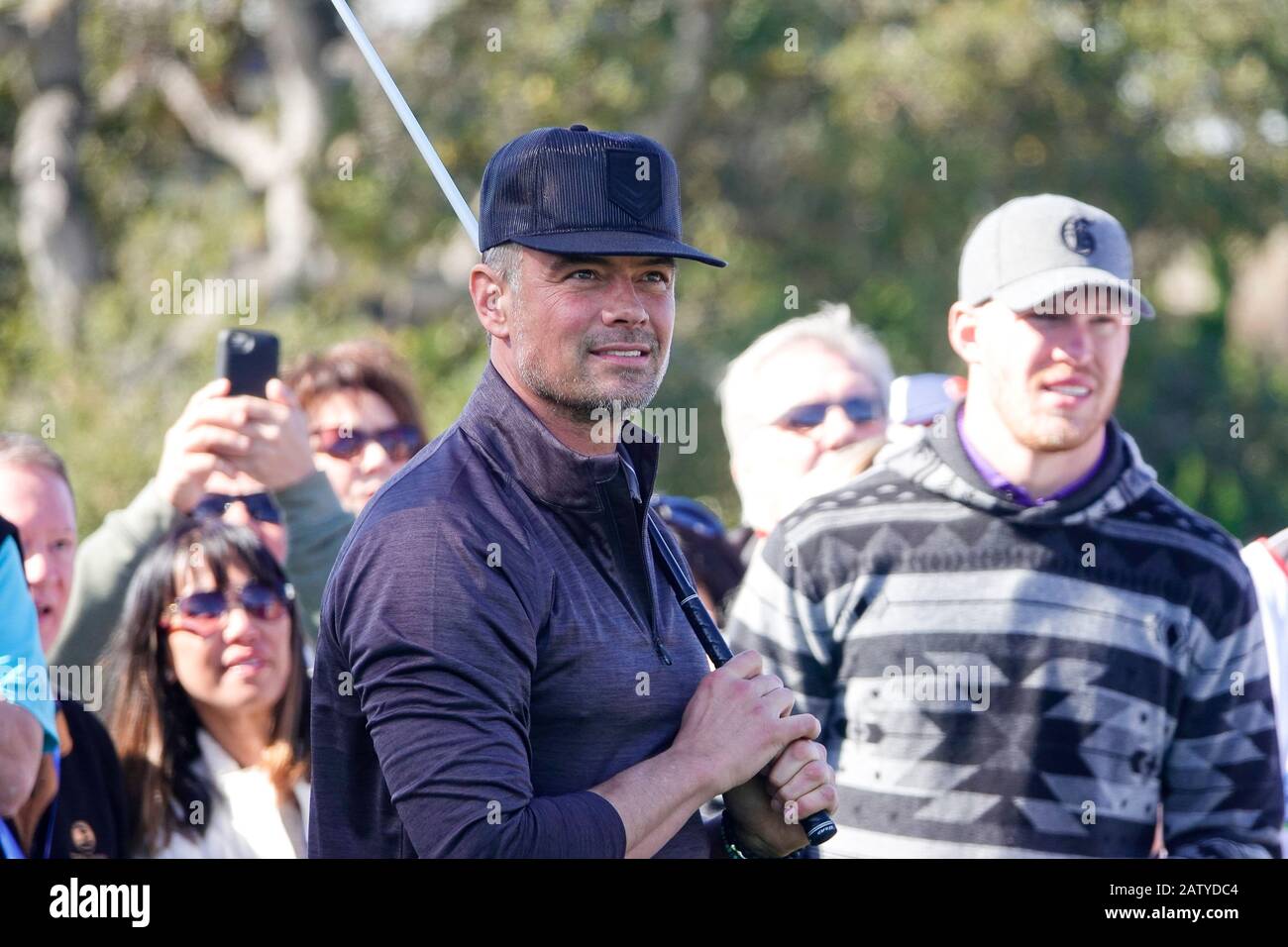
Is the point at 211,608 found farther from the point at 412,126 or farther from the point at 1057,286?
the point at 1057,286

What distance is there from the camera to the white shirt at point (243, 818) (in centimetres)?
352

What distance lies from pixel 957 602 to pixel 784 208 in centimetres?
873

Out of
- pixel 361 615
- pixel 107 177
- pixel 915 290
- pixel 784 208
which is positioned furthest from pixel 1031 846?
pixel 107 177

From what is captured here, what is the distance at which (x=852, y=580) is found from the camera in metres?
3.32

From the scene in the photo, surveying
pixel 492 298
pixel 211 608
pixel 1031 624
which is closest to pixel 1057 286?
pixel 1031 624

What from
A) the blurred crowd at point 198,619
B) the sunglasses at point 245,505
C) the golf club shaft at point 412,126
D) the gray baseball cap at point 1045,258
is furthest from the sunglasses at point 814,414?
the golf club shaft at point 412,126

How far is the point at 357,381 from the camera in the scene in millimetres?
4164

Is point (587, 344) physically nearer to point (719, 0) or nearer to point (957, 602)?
point (957, 602)

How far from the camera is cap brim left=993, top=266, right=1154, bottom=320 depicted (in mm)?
3365

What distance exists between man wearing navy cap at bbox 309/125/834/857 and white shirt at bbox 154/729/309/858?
1.35 m

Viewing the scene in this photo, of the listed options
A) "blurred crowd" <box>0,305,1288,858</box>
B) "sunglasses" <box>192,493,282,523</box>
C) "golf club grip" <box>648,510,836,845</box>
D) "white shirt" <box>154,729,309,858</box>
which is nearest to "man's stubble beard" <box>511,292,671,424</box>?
"golf club grip" <box>648,510,836,845</box>

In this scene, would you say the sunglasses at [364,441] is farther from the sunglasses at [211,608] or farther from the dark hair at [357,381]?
the sunglasses at [211,608]

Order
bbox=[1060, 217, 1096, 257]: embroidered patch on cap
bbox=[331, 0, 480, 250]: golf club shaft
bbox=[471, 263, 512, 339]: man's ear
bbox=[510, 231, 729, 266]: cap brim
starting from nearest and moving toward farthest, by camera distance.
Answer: bbox=[510, 231, 729, 266]: cap brim < bbox=[471, 263, 512, 339]: man's ear < bbox=[331, 0, 480, 250]: golf club shaft < bbox=[1060, 217, 1096, 257]: embroidered patch on cap

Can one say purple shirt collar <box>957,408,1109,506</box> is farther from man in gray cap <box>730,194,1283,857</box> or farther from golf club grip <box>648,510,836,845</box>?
golf club grip <box>648,510,836,845</box>
